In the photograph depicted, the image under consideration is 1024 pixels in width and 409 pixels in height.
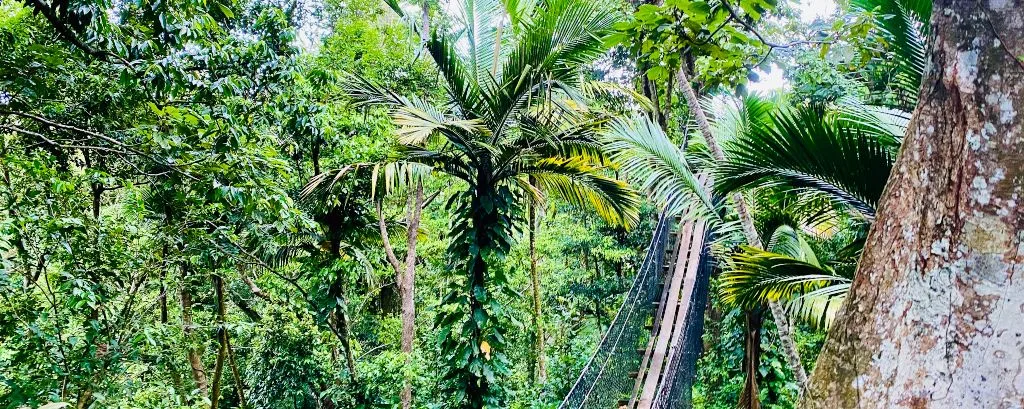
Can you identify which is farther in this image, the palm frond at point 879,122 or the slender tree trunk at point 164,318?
the slender tree trunk at point 164,318

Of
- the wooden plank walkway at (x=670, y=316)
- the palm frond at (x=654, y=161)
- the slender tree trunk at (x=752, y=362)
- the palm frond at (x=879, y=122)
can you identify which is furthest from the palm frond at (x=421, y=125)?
the slender tree trunk at (x=752, y=362)

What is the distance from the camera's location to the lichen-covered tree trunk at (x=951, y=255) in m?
0.67

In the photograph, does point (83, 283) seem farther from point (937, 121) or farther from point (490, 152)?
point (937, 121)

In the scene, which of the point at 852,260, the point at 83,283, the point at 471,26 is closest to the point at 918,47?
the point at 852,260

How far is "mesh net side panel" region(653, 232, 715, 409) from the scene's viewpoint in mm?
2610

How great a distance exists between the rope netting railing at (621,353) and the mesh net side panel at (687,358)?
0.90 ft

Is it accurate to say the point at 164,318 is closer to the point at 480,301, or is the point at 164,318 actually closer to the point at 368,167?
the point at 368,167

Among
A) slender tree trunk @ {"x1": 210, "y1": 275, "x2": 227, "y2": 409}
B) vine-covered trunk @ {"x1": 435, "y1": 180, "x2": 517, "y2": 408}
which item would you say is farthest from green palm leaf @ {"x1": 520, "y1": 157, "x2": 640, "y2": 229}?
slender tree trunk @ {"x1": 210, "y1": 275, "x2": 227, "y2": 409}

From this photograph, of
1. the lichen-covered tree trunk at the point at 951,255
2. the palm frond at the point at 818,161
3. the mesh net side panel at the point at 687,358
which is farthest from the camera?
the mesh net side panel at the point at 687,358

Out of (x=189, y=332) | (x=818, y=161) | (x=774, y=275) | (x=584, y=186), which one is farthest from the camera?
(x=189, y=332)

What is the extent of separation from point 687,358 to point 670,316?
0.28 metres

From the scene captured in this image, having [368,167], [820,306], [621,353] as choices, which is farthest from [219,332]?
[820,306]

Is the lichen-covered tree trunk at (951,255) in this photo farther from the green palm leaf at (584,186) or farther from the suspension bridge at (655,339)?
the green palm leaf at (584,186)

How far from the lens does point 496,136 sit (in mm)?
2412
